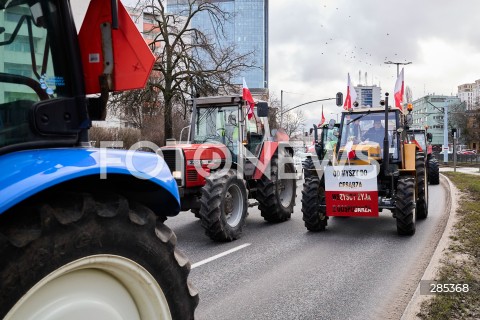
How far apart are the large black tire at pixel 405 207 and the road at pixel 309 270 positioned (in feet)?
0.66

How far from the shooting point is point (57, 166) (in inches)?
80.4

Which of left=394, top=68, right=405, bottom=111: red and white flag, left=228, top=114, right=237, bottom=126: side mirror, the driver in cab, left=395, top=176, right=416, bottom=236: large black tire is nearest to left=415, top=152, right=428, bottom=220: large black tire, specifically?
the driver in cab

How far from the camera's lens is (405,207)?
8.04m

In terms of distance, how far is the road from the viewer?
186 inches

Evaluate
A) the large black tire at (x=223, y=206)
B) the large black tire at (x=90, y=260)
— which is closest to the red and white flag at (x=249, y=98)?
the large black tire at (x=223, y=206)

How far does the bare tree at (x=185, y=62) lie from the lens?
24312mm

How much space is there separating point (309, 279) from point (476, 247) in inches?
113

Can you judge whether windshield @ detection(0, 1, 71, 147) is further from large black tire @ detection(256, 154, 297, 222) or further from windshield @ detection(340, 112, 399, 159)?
windshield @ detection(340, 112, 399, 159)

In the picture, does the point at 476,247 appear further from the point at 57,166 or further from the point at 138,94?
the point at 138,94

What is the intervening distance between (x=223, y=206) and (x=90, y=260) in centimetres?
572

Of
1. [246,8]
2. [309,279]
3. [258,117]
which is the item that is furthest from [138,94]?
[246,8]

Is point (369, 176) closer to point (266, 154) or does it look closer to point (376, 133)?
point (376, 133)

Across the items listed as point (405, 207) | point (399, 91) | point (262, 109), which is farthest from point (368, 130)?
point (262, 109)

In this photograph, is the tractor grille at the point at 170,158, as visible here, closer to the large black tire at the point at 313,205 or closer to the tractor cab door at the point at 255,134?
the tractor cab door at the point at 255,134
